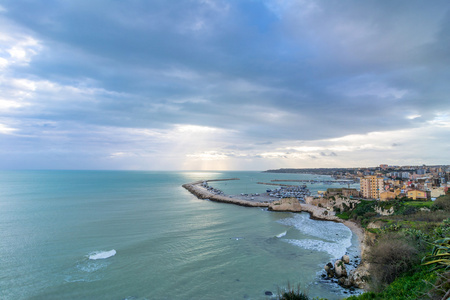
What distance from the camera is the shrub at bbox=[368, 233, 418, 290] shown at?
12609 mm

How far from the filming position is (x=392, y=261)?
1290 cm

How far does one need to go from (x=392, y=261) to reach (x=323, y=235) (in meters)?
18.8

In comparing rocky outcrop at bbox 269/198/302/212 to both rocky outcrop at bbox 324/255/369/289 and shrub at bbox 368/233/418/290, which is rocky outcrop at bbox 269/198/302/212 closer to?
rocky outcrop at bbox 324/255/369/289

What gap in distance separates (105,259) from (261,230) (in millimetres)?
20162

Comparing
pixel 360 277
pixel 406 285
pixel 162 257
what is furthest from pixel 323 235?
pixel 406 285

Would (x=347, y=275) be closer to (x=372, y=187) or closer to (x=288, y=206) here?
(x=288, y=206)

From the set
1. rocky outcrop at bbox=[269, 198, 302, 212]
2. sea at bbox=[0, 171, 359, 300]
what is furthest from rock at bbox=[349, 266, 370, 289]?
rocky outcrop at bbox=[269, 198, 302, 212]

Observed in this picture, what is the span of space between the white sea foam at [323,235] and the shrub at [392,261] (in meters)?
9.90

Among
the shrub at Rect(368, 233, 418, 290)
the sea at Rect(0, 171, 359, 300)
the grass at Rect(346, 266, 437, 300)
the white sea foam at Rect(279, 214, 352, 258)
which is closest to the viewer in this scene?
the grass at Rect(346, 266, 437, 300)

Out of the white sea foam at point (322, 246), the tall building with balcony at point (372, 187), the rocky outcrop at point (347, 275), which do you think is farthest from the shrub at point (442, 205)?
Answer: the tall building with balcony at point (372, 187)

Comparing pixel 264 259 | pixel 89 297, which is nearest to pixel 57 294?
pixel 89 297

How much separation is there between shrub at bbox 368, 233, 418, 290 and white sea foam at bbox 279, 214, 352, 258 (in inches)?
390

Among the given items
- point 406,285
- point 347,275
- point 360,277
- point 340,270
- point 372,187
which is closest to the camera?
point 406,285

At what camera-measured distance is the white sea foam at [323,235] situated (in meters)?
24.8
